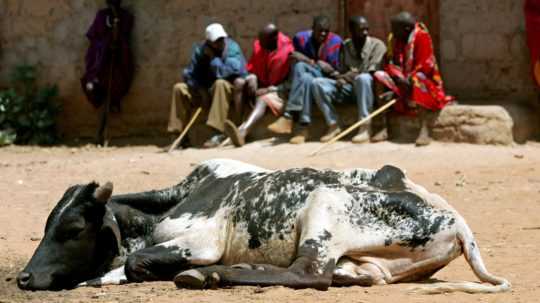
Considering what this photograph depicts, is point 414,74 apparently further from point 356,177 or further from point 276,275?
point 276,275

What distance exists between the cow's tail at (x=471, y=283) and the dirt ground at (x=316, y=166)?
0.19 feet

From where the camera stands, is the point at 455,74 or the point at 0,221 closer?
the point at 0,221

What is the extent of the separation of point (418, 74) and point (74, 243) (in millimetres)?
7138

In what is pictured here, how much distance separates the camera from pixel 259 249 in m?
6.09

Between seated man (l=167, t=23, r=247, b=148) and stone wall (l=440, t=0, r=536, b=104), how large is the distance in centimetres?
240

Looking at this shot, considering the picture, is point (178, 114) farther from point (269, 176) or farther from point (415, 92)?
point (269, 176)

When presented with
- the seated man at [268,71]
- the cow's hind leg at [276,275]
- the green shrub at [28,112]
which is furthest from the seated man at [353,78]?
the cow's hind leg at [276,275]

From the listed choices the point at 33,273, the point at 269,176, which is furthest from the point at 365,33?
the point at 33,273

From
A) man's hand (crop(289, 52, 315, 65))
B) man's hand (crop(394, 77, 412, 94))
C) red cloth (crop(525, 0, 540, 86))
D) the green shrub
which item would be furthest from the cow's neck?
the green shrub

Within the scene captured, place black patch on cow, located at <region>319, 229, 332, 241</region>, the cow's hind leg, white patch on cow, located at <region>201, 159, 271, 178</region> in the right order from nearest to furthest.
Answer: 1. the cow's hind leg
2. black patch on cow, located at <region>319, 229, 332, 241</region>
3. white patch on cow, located at <region>201, 159, 271, 178</region>

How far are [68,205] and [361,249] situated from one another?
1531mm

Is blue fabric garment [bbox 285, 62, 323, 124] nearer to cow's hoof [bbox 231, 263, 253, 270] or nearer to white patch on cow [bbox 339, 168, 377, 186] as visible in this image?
white patch on cow [bbox 339, 168, 377, 186]

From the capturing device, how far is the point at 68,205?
6043 millimetres

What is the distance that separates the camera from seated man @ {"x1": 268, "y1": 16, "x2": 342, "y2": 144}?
13.0 metres
